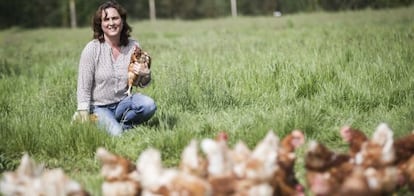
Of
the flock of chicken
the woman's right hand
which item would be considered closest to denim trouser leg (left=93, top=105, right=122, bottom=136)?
the woman's right hand

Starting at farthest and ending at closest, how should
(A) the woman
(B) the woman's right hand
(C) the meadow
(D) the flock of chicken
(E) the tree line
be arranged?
(E) the tree line → (A) the woman → (B) the woman's right hand → (C) the meadow → (D) the flock of chicken

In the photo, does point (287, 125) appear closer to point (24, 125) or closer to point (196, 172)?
point (196, 172)

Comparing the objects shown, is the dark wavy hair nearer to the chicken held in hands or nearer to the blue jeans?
the chicken held in hands

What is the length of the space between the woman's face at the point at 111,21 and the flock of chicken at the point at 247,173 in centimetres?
226

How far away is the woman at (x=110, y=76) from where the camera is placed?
4785mm

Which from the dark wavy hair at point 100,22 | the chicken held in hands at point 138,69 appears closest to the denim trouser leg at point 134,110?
the chicken held in hands at point 138,69

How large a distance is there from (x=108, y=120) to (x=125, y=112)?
0.22 m

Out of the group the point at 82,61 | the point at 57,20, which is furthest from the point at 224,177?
the point at 57,20

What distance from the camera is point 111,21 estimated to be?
15.8ft

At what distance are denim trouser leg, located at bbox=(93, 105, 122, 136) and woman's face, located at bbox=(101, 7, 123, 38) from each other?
69 cm

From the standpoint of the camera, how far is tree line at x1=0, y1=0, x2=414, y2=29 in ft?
112

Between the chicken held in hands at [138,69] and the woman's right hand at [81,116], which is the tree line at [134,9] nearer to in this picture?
the chicken held in hands at [138,69]

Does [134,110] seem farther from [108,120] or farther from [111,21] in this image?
[111,21]

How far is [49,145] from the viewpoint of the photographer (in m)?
4.21
